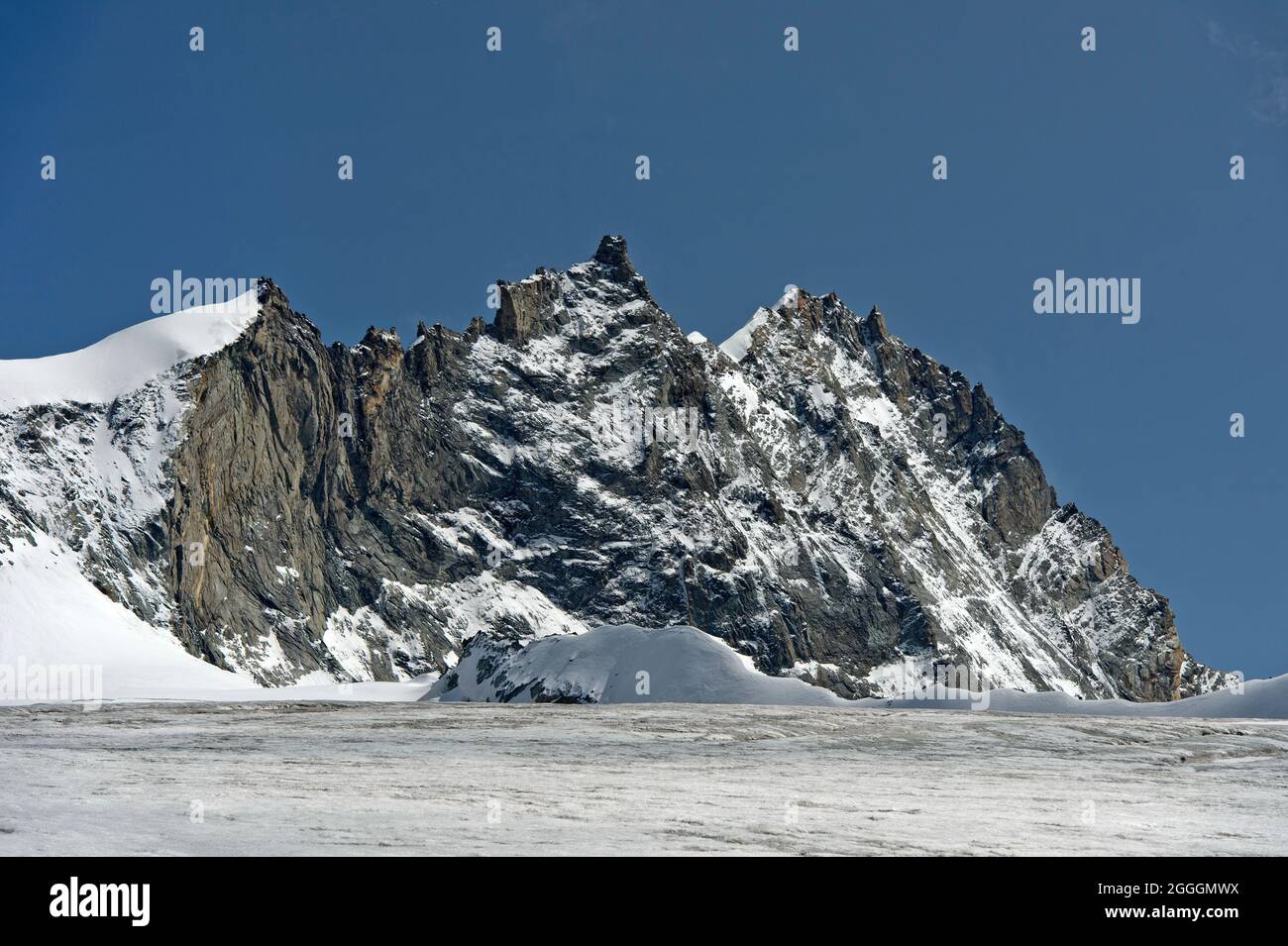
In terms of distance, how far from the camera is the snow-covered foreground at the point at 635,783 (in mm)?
17250

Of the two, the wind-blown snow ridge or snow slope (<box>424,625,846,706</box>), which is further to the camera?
the wind-blown snow ridge

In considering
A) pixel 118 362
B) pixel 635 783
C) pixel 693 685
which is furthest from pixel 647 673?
pixel 118 362

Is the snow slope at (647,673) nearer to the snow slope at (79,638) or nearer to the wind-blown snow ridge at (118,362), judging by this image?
the snow slope at (79,638)

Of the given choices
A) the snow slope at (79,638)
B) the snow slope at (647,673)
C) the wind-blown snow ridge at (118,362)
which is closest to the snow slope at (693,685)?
the snow slope at (647,673)

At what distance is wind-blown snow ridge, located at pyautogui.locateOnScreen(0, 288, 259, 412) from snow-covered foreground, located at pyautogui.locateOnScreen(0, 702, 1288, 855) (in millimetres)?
125938

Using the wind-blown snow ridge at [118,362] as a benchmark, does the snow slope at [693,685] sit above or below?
below

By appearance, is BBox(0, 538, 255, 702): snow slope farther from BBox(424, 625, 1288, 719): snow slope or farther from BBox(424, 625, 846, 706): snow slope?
BBox(424, 625, 846, 706): snow slope

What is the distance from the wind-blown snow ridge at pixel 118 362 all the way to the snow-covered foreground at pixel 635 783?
12594cm

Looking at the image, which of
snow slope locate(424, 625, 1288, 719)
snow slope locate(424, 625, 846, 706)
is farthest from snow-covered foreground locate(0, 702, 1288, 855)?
snow slope locate(424, 625, 846, 706)

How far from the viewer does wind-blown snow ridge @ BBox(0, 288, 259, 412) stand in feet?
507

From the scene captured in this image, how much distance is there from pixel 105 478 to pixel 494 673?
101261 millimetres

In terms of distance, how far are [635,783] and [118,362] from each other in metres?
153

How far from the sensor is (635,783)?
22.9 metres

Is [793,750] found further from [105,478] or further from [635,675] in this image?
[105,478]
